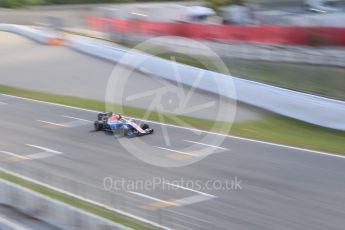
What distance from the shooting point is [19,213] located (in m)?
10.1

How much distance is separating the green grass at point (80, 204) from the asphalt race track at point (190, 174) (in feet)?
1.93

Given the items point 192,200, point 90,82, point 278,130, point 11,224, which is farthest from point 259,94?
point 11,224

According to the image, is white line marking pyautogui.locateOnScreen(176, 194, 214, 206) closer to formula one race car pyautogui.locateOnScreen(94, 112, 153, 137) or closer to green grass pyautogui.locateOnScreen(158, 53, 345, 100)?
formula one race car pyautogui.locateOnScreen(94, 112, 153, 137)

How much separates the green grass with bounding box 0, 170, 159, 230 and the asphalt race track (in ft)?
1.93

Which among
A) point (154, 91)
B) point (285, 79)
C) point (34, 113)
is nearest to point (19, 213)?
→ point (34, 113)

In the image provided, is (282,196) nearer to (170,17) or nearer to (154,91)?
(154,91)

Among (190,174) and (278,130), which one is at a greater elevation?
(190,174)

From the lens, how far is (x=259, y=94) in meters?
25.1

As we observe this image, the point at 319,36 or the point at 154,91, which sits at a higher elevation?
the point at 319,36

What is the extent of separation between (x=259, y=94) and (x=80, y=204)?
49.9 ft

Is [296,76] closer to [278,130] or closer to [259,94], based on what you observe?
[259,94]

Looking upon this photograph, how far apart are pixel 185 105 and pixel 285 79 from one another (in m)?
3.94

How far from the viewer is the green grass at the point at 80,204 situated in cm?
965

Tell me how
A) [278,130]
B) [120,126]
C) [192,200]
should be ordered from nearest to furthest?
[192,200]
[120,126]
[278,130]
